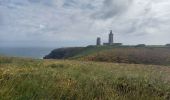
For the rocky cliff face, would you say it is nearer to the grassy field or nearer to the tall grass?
the tall grass

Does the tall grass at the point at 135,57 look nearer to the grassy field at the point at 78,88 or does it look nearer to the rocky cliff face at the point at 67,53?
the rocky cliff face at the point at 67,53

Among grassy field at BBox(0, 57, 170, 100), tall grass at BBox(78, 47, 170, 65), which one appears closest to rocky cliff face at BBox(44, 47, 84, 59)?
tall grass at BBox(78, 47, 170, 65)

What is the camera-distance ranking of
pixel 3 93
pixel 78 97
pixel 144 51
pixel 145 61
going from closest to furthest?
1. pixel 3 93
2. pixel 78 97
3. pixel 145 61
4. pixel 144 51

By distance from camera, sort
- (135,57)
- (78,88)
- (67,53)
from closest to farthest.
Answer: (78,88) < (135,57) < (67,53)

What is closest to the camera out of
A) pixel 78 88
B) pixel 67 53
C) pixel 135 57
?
pixel 78 88

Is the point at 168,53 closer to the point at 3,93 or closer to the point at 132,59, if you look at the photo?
the point at 132,59

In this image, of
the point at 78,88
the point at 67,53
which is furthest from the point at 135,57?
the point at 78,88

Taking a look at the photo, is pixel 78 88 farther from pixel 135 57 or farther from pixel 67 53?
pixel 67 53

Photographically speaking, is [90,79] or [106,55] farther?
[106,55]

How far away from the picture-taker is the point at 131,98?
10.6 meters

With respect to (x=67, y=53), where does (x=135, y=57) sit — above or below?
above

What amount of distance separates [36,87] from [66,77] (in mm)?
2204

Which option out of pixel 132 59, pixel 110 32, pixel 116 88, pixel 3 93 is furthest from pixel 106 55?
pixel 3 93

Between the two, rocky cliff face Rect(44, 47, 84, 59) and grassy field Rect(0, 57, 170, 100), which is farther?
rocky cliff face Rect(44, 47, 84, 59)
